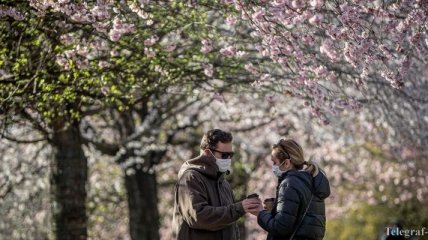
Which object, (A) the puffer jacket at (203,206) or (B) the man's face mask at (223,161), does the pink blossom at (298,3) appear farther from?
(A) the puffer jacket at (203,206)

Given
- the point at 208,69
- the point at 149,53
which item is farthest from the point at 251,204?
the point at 208,69

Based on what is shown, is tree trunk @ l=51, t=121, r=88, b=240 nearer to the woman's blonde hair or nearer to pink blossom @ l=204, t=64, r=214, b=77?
pink blossom @ l=204, t=64, r=214, b=77

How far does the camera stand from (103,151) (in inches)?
719

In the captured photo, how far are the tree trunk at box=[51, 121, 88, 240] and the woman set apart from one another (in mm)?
6708

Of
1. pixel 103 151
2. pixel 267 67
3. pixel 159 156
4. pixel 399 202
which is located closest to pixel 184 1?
pixel 267 67

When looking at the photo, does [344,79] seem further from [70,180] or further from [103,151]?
[103,151]

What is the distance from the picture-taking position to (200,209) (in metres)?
7.68

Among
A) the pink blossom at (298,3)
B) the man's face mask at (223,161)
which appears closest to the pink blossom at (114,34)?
the pink blossom at (298,3)

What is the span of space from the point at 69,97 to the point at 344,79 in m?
4.41

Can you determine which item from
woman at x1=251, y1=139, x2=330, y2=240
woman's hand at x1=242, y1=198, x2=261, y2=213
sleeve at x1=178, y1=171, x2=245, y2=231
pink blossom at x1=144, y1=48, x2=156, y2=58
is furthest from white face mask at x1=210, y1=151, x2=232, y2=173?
pink blossom at x1=144, y1=48, x2=156, y2=58

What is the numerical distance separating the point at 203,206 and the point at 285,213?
897 millimetres

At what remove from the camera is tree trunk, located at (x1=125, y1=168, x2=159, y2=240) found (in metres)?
18.4

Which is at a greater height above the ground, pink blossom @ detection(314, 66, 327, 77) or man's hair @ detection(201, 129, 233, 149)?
pink blossom @ detection(314, 66, 327, 77)

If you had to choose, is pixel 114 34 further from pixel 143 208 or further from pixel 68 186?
pixel 143 208
